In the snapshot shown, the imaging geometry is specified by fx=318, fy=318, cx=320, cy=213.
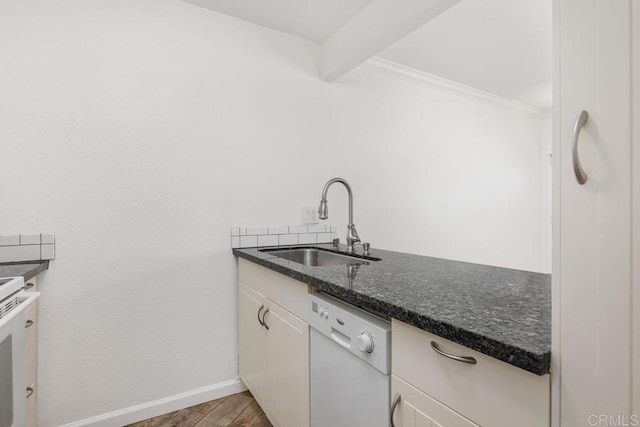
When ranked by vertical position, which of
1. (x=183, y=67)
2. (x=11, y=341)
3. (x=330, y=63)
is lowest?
(x=11, y=341)

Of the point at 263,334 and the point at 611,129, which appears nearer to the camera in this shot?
the point at 611,129

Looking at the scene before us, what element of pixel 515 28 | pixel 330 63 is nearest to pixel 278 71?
pixel 330 63

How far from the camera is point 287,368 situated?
136 centimetres

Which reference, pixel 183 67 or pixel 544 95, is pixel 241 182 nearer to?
pixel 183 67

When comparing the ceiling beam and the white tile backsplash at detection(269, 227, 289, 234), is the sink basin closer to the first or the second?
the white tile backsplash at detection(269, 227, 289, 234)

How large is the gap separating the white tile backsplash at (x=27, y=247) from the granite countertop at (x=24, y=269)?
0.10 feet

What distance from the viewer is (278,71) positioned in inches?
84.4

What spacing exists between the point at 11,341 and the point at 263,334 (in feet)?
3.07

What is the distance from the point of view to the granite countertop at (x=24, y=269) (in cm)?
124

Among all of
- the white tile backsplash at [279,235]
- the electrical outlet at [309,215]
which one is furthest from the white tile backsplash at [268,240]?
the electrical outlet at [309,215]

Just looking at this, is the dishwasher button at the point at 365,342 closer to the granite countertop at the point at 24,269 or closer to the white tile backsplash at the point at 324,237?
the granite countertop at the point at 24,269

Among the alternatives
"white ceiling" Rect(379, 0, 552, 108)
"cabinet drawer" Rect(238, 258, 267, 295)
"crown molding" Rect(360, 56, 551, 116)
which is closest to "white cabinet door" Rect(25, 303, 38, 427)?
"cabinet drawer" Rect(238, 258, 267, 295)

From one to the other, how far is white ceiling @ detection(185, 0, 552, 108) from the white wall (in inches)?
7.0

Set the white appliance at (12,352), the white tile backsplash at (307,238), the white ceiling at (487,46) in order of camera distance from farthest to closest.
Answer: the white tile backsplash at (307,238) < the white ceiling at (487,46) < the white appliance at (12,352)
